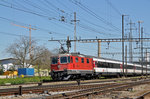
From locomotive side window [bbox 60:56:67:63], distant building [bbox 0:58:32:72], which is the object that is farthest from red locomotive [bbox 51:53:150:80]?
distant building [bbox 0:58:32:72]

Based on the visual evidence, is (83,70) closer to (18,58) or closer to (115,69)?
(115,69)

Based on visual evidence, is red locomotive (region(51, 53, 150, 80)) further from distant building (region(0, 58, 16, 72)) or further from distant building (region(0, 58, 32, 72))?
distant building (region(0, 58, 16, 72))

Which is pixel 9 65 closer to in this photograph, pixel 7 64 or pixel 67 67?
pixel 7 64

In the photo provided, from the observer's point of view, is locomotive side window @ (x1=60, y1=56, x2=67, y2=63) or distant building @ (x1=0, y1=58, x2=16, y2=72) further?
distant building @ (x1=0, y1=58, x2=16, y2=72)

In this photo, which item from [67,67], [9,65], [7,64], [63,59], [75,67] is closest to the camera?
[67,67]

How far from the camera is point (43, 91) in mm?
16766

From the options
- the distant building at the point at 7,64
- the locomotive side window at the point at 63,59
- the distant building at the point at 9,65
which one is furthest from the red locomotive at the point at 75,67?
the distant building at the point at 7,64

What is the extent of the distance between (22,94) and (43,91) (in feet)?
5.16

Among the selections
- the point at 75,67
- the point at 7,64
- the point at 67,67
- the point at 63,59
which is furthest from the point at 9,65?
the point at 67,67

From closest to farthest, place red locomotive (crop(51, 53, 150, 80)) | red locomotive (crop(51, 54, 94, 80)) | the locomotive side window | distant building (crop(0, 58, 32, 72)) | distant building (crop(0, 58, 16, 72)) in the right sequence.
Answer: red locomotive (crop(51, 54, 94, 80)) → red locomotive (crop(51, 53, 150, 80)) → the locomotive side window → distant building (crop(0, 58, 32, 72)) → distant building (crop(0, 58, 16, 72))

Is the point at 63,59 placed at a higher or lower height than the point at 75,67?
higher

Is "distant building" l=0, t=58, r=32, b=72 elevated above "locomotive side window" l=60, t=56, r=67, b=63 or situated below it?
below

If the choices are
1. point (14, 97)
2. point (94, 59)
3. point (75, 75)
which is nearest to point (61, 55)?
point (75, 75)

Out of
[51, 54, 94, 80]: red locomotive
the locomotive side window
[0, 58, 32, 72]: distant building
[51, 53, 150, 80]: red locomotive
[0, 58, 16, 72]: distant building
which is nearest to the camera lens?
[51, 54, 94, 80]: red locomotive
